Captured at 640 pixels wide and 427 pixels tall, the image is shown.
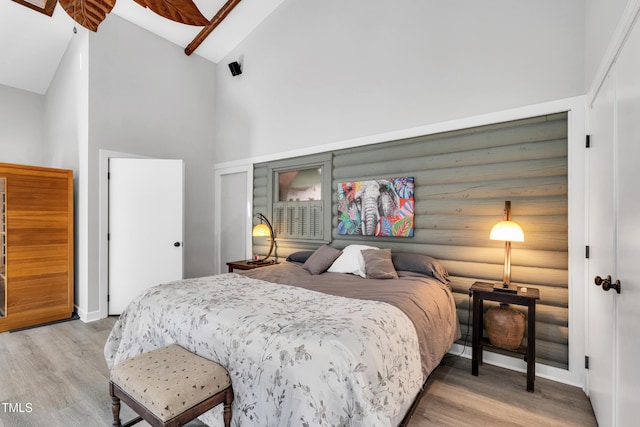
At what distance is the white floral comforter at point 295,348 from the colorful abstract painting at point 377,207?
1382 mm

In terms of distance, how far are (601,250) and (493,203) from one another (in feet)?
2.95

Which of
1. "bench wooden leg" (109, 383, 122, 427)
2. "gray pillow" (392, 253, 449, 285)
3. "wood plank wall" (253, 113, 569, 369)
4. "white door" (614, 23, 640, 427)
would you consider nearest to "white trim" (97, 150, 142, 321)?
"bench wooden leg" (109, 383, 122, 427)

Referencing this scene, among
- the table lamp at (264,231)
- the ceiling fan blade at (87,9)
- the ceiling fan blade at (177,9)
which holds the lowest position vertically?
the table lamp at (264,231)

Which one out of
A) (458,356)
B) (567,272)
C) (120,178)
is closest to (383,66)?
(567,272)

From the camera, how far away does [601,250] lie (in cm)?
194

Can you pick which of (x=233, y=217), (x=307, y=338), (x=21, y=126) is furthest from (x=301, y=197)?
(x=21, y=126)

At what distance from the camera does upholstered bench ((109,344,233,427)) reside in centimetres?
136

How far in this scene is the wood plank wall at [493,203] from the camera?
2.50 metres

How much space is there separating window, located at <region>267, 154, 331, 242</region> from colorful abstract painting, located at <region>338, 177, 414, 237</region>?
26cm

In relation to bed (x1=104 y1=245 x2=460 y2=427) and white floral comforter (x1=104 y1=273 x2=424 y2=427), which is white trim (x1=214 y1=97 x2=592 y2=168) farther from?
white floral comforter (x1=104 y1=273 x2=424 y2=427)

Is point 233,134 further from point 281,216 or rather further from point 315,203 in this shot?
point 315,203

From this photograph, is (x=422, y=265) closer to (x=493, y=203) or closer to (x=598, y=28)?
(x=493, y=203)

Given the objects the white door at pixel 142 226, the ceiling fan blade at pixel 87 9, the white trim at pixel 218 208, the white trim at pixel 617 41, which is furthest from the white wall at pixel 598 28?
the white door at pixel 142 226

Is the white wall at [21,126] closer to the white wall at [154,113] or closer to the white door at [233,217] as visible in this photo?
the white wall at [154,113]
